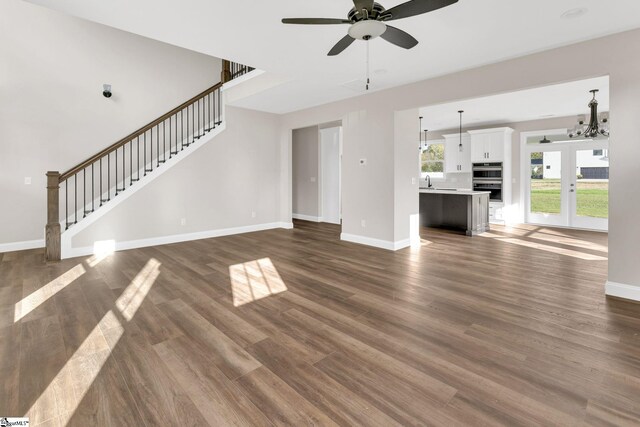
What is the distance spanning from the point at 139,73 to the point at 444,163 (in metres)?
8.44

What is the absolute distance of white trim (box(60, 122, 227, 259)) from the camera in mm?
4836

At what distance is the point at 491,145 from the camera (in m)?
8.52

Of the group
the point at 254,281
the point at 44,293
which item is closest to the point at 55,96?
the point at 44,293

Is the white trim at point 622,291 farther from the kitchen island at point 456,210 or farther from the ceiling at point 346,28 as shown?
the kitchen island at point 456,210

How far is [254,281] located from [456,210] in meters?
5.32

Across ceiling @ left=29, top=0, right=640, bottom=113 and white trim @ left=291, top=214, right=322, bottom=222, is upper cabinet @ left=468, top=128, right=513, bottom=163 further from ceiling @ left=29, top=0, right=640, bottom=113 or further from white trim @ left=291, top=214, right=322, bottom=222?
ceiling @ left=29, top=0, right=640, bottom=113

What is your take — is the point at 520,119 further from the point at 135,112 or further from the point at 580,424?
the point at 135,112

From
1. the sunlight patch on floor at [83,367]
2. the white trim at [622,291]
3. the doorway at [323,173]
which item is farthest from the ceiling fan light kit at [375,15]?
the doorway at [323,173]

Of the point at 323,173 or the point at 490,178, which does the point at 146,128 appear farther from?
the point at 490,178

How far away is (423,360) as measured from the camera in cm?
210

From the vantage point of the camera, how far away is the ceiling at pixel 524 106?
5.43 meters

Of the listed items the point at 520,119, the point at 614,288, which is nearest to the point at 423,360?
the point at 614,288

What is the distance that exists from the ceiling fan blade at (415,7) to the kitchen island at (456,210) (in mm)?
5247

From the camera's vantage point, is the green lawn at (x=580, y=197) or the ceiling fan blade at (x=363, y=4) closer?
the ceiling fan blade at (x=363, y=4)
